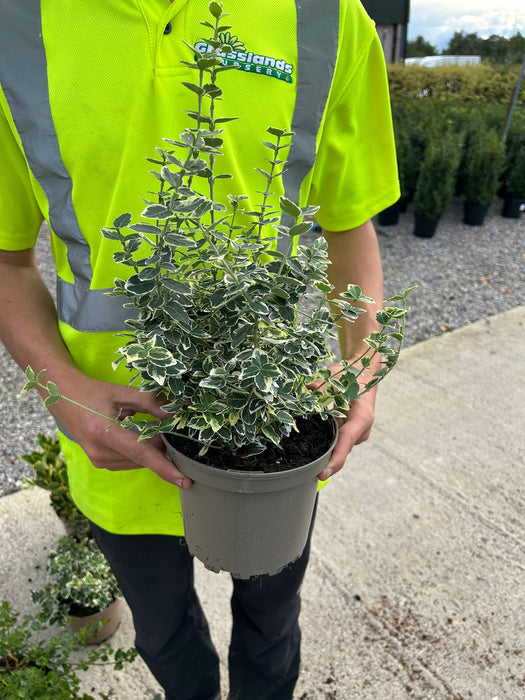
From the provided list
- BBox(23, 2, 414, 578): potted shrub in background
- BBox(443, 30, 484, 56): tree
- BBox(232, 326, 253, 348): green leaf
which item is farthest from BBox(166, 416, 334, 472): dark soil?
BBox(443, 30, 484, 56): tree

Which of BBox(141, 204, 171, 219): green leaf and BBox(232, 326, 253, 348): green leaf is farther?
BBox(232, 326, 253, 348): green leaf

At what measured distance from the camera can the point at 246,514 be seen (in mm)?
1064

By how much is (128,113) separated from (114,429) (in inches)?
23.0

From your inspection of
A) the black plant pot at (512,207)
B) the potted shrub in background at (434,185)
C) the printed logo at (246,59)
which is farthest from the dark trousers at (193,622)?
the black plant pot at (512,207)

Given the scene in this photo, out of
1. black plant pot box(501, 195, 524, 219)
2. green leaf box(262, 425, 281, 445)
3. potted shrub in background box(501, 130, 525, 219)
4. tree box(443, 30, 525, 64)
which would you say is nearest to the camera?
green leaf box(262, 425, 281, 445)

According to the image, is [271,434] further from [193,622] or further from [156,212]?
[193,622]

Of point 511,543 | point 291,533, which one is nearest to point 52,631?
point 291,533

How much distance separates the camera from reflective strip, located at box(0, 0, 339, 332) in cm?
105

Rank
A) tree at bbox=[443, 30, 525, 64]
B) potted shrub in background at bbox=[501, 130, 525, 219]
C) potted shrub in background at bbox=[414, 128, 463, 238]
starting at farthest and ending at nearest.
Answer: tree at bbox=[443, 30, 525, 64], potted shrub in background at bbox=[501, 130, 525, 219], potted shrub in background at bbox=[414, 128, 463, 238]

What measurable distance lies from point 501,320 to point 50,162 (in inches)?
182

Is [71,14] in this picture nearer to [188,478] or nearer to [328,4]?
[328,4]

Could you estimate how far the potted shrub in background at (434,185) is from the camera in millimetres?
6820

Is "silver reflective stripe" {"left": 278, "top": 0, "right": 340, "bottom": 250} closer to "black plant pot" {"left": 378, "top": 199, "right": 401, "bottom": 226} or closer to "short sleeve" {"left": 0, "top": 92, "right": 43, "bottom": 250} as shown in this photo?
"short sleeve" {"left": 0, "top": 92, "right": 43, "bottom": 250}

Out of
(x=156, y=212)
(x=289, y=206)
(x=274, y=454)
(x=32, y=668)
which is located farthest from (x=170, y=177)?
(x=32, y=668)
